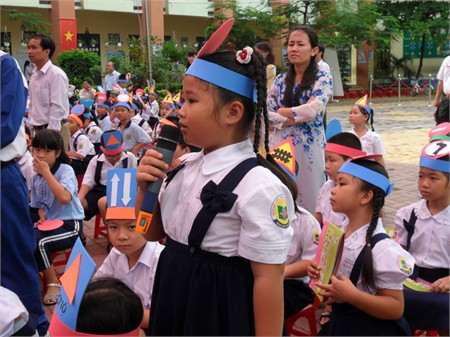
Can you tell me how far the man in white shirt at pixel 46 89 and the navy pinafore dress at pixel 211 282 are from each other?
403cm

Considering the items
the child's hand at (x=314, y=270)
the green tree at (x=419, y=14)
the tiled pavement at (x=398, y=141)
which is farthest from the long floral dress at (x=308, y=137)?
the green tree at (x=419, y=14)

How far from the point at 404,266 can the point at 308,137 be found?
184cm

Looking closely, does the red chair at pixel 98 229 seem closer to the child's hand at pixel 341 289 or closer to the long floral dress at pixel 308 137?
the long floral dress at pixel 308 137

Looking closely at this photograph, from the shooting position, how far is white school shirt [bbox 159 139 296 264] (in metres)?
1.51

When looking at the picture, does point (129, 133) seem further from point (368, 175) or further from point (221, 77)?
point (221, 77)

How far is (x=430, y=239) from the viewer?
110 inches

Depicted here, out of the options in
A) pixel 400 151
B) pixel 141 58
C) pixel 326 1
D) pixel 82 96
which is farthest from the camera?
pixel 326 1

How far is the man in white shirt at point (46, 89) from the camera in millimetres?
5371

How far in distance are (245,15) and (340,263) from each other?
21687mm

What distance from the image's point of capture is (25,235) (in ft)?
9.30

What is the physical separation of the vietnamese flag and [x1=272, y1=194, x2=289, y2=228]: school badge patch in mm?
18943

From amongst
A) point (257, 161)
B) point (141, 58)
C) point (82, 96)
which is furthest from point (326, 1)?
point (257, 161)

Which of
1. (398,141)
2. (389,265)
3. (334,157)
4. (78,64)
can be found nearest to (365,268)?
(389,265)

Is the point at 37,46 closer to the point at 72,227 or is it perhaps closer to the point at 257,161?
the point at 72,227
